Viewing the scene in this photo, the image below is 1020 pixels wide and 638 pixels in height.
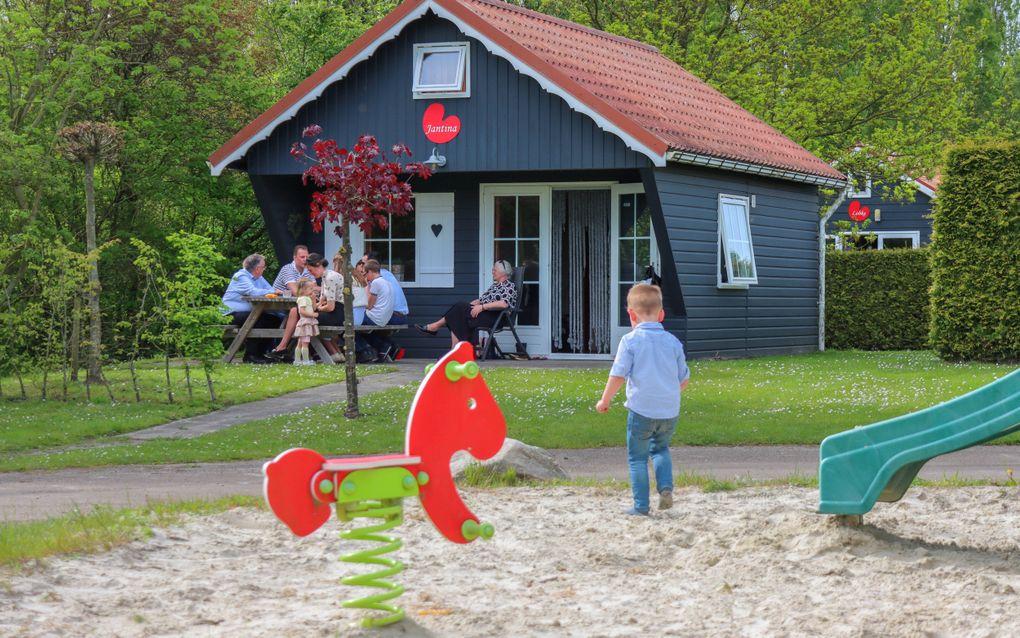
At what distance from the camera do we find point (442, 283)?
22.5m

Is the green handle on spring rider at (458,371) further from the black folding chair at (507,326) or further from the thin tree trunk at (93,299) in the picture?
the black folding chair at (507,326)

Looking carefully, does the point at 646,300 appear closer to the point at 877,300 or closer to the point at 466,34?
the point at 466,34

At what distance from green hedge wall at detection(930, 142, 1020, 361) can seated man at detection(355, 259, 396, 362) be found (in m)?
8.07

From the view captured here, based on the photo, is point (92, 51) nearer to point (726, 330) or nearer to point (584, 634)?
point (726, 330)

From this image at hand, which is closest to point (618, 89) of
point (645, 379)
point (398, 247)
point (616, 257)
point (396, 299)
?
point (616, 257)

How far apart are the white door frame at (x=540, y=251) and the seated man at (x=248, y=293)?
357cm

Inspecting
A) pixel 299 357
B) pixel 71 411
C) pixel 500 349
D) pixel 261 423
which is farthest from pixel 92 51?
pixel 261 423

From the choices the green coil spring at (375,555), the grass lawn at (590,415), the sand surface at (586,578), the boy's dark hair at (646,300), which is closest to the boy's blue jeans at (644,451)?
the sand surface at (586,578)

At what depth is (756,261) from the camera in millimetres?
23594

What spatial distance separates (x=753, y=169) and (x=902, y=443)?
15.6 meters

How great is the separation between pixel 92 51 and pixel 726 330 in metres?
10.7

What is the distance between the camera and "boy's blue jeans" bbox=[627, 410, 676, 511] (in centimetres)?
869

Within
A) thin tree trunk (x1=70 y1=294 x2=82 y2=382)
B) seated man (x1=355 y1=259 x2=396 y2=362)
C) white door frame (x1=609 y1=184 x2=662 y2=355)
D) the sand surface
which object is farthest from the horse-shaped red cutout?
white door frame (x1=609 y1=184 x2=662 y2=355)

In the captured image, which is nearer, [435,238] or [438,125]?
[438,125]
